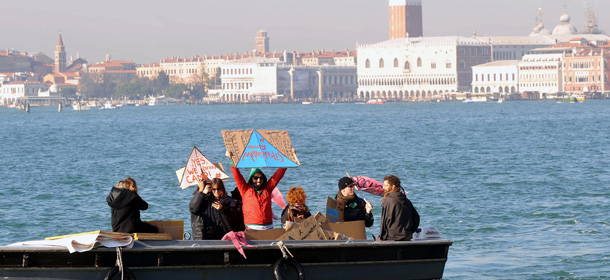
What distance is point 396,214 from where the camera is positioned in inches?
446

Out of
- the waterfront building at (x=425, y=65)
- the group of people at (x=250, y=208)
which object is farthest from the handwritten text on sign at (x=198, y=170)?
the waterfront building at (x=425, y=65)

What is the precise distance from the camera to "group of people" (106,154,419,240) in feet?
36.5

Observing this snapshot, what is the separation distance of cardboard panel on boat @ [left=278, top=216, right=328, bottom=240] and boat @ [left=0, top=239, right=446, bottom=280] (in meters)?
0.10

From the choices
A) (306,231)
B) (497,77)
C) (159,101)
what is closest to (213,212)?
(306,231)

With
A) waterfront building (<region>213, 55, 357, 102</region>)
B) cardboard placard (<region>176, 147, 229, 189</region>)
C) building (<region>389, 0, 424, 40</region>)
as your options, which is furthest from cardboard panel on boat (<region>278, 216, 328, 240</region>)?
waterfront building (<region>213, 55, 357, 102</region>)

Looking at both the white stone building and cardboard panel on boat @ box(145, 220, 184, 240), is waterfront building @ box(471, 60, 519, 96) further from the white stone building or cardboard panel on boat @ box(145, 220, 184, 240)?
cardboard panel on boat @ box(145, 220, 184, 240)

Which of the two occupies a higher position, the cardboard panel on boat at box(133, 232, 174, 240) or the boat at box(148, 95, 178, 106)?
the cardboard panel on boat at box(133, 232, 174, 240)

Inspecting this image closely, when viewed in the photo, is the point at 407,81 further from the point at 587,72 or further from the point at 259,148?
the point at 259,148

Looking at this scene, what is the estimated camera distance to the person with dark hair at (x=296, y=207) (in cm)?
1133

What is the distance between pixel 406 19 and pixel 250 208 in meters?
176

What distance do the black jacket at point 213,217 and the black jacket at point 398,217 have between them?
1302 millimetres

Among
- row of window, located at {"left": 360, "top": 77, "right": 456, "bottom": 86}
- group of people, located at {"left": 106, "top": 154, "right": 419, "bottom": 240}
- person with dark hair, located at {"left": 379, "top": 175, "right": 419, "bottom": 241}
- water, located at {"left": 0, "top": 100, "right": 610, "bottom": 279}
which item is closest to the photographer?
group of people, located at {"left": 106, "top": 154, "right": 419, "bottom": 240}

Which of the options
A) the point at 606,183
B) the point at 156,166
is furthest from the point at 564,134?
the point at 606,183

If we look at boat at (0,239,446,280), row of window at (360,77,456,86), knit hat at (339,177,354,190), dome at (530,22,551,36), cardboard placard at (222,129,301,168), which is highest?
dome at (530,22,551,36)
